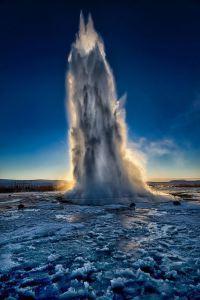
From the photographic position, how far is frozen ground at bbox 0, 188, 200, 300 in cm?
563

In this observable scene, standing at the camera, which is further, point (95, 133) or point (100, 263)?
point (95, 133)

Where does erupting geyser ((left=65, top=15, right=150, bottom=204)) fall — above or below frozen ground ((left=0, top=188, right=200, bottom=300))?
above

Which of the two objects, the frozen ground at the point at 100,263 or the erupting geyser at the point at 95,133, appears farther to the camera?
the erupting geyser at the point at 95,133

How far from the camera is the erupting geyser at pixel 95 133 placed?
109 ft

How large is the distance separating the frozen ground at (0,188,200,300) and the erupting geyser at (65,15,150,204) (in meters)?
20.3

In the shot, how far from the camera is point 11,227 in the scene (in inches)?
526

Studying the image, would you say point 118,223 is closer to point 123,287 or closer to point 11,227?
point 11,227

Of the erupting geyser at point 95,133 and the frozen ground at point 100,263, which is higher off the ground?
the erupting geyser at point 95,133

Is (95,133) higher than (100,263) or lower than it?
higher

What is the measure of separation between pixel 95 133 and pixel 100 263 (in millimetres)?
27384

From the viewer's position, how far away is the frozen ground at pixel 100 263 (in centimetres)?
563

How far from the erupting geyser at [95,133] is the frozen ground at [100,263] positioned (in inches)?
799

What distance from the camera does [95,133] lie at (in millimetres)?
34156

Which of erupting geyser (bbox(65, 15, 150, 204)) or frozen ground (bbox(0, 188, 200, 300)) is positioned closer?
frozen ground (bbox(0, 188, 200, 300))
